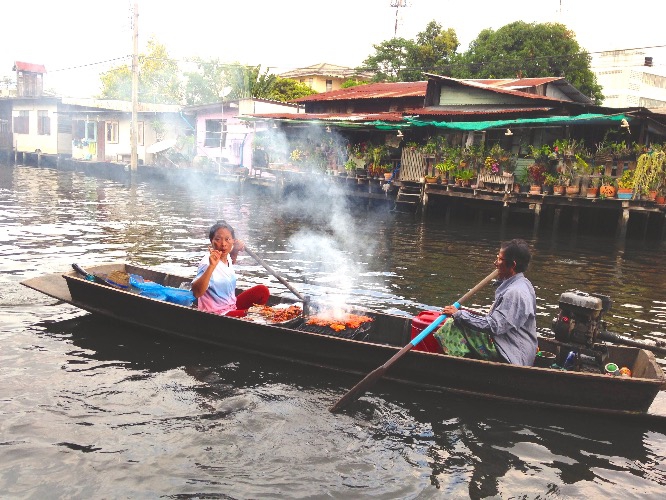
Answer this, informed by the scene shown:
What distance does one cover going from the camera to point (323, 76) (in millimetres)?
53969

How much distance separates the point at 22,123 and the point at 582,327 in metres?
51.3

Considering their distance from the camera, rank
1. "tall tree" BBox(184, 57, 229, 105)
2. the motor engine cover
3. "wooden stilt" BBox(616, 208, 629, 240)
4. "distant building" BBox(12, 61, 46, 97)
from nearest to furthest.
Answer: the motor engine cover < "wooden stilt" BBox(616, 208, 629, 240) < "distant building" BBox(12, 61, 46, 97) < "tall tree" BBox(184, 57, 229, 105)

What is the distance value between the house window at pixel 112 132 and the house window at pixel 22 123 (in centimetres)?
797

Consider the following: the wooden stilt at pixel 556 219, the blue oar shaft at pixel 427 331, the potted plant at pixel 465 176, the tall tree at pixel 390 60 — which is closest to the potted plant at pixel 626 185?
the wooden stilt at pixel 556 219

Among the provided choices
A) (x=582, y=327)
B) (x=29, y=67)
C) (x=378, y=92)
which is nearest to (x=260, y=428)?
(x=582, y=327)

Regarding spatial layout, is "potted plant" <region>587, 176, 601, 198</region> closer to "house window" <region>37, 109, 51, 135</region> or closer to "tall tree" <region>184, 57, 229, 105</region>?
"tall tree" <region>184, 57, 229, 105</region>

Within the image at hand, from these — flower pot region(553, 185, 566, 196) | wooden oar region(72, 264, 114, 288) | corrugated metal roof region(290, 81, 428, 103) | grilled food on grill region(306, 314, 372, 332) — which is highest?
corrugated metal roof region(290, 81, 428, 103)

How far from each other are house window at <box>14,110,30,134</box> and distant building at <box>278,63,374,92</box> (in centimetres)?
2183

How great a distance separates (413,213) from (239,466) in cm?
2094

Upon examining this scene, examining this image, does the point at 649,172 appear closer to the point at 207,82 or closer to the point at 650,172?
the point at 650,172

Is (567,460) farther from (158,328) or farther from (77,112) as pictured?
(77,112)

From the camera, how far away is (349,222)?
23.0m

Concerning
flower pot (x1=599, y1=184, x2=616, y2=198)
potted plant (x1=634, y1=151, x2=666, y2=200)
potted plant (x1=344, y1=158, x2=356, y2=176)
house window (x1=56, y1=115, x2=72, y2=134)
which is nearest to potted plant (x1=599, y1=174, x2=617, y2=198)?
flower pot (x1=599, y1=184, x2=616, y2=198)

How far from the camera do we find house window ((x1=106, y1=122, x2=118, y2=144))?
44.5 m
